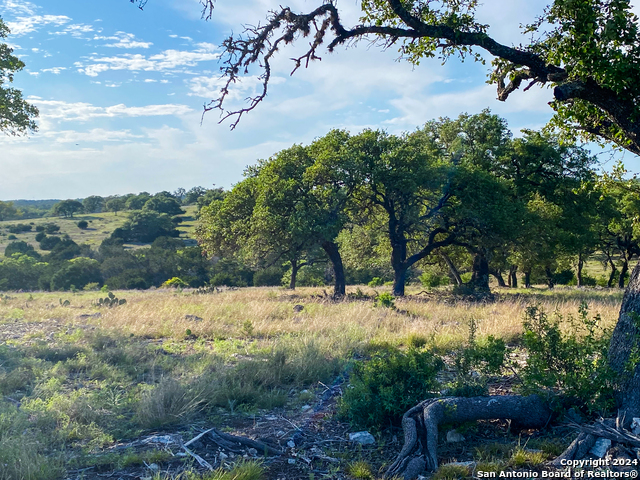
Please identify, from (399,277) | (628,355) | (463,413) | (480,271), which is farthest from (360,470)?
(480,271)

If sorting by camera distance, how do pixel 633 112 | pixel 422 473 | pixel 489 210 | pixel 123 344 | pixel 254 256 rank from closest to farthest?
pixel 422 473
pixel 633 112
pixel 123 344
pixel 489 210
pixel 254 256

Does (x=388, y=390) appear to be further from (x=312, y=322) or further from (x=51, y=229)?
(x=51, y=229)

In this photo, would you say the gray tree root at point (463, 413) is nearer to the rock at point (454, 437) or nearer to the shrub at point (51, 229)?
the rock at point (454, 437)

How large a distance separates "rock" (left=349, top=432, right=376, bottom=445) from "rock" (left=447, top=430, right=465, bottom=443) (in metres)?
0.75

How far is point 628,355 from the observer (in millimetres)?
4617

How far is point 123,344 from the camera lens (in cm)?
880

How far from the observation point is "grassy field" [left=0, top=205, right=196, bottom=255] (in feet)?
192

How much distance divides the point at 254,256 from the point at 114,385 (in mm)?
12885

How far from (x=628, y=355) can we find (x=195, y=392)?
476 centimetres

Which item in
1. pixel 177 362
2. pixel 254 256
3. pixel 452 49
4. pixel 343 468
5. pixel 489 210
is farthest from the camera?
pixel 254 256

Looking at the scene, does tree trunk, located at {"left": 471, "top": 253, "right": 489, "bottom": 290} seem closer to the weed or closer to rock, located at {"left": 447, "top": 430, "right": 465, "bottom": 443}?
rock, located at {"left": 447, "top": 430, "right": 465, "bottom": 443}

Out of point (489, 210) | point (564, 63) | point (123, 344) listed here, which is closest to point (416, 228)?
point (489, 210)

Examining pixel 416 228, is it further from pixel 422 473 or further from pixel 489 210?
pixel 422 473

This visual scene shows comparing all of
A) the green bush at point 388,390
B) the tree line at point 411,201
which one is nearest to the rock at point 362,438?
the green bush at point 388,390
